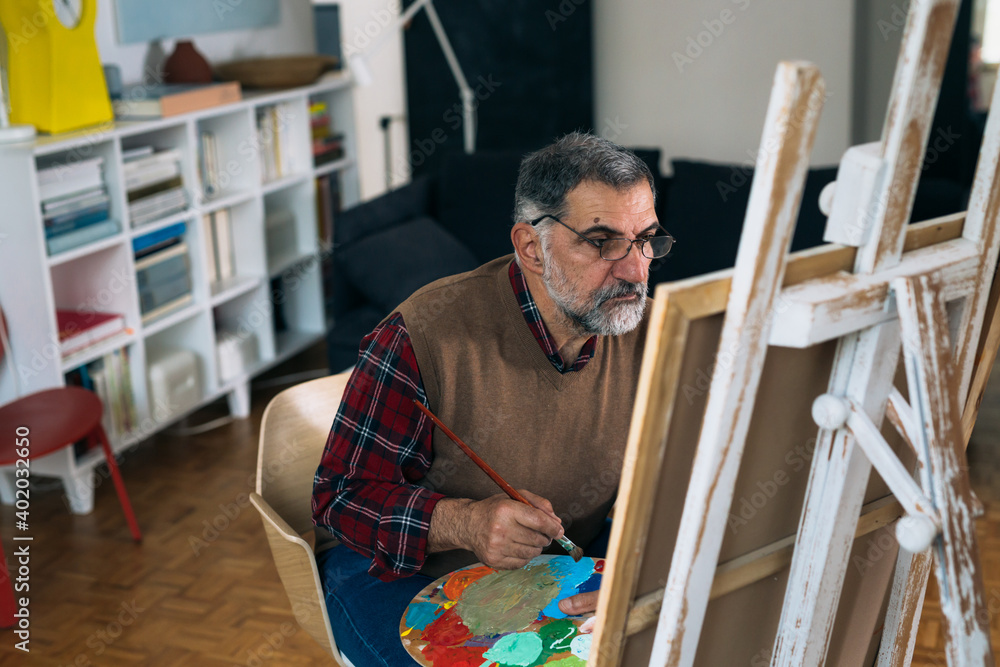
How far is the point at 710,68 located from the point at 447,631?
361 centimetres

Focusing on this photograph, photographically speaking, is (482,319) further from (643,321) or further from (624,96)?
(624,96)

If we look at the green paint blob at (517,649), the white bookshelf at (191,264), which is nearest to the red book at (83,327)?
the white bookshelf at (191,264)

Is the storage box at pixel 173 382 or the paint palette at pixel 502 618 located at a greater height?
the paint palette at pixel 502 618

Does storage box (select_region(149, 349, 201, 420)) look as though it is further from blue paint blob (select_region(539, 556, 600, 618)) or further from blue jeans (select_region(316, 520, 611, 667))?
blue paint blob (select_region(539, 556, 600, 618))

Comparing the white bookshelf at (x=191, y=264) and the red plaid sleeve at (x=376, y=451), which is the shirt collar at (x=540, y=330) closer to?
the red plaid sleeve at (x=376, y=451)

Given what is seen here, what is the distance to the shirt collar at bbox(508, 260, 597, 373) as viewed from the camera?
1485 mm

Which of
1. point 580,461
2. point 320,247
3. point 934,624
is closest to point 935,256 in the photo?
point 580,461

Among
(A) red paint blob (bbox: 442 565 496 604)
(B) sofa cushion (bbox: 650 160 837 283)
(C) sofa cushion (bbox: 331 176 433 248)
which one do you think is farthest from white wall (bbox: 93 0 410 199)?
(A) red paint blob (bbox: 442 565 496 604)

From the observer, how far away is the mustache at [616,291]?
143 centimetres

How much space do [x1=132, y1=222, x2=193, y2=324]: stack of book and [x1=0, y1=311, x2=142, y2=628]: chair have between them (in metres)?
0.51

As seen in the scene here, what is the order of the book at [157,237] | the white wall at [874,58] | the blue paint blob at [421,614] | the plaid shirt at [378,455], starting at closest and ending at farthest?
the blue paint blob at [421,614]
the plaid shirt at [378,455]
the book at [157,237]
the white wall at [874,58]

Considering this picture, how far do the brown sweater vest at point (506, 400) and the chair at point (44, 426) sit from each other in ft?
4.73

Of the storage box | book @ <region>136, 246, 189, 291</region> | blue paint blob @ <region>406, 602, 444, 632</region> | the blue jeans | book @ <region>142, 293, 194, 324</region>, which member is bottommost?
the storage box

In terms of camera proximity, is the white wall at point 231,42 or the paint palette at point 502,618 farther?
the white wall at point 231,42
